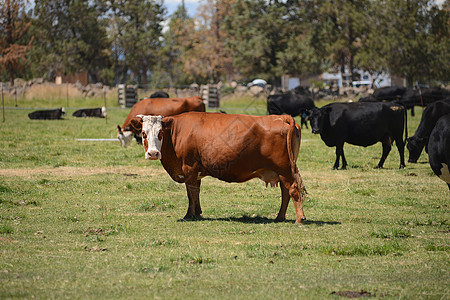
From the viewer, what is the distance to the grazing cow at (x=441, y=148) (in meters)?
10.3

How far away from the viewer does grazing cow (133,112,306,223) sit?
372 inches

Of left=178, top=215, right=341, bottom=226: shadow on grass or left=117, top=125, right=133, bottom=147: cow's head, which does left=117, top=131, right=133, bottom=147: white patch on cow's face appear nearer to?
left=117, top=125, right=133, bottom=147: cow's head

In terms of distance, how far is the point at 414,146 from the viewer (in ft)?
53.1

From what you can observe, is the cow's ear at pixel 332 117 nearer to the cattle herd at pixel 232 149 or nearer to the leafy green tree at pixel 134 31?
the cattle herd at pixel 232 149

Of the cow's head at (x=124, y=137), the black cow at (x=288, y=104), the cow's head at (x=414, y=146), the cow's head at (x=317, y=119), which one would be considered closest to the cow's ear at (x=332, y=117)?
the cow's head at (x=317, y=119)

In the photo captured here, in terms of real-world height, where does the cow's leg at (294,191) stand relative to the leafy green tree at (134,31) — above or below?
below

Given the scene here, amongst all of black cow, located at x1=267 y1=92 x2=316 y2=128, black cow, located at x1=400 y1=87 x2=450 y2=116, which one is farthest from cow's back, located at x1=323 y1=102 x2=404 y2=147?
black cow, located at x1=400 y1=87 x2=450 y2=116

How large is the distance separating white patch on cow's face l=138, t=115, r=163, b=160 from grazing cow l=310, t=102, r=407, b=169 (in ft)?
27.1

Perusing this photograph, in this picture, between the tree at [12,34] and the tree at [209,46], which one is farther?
the tree at [209,46]

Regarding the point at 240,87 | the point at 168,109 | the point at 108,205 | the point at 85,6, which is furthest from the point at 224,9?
the point at 108,205

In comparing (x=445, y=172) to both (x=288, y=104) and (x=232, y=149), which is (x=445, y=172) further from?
(x=288, y=104)

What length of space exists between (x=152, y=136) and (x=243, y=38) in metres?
59.6

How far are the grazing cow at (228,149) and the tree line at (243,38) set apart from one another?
163 feet

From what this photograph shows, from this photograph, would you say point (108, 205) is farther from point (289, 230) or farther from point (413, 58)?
point (413, 58)
